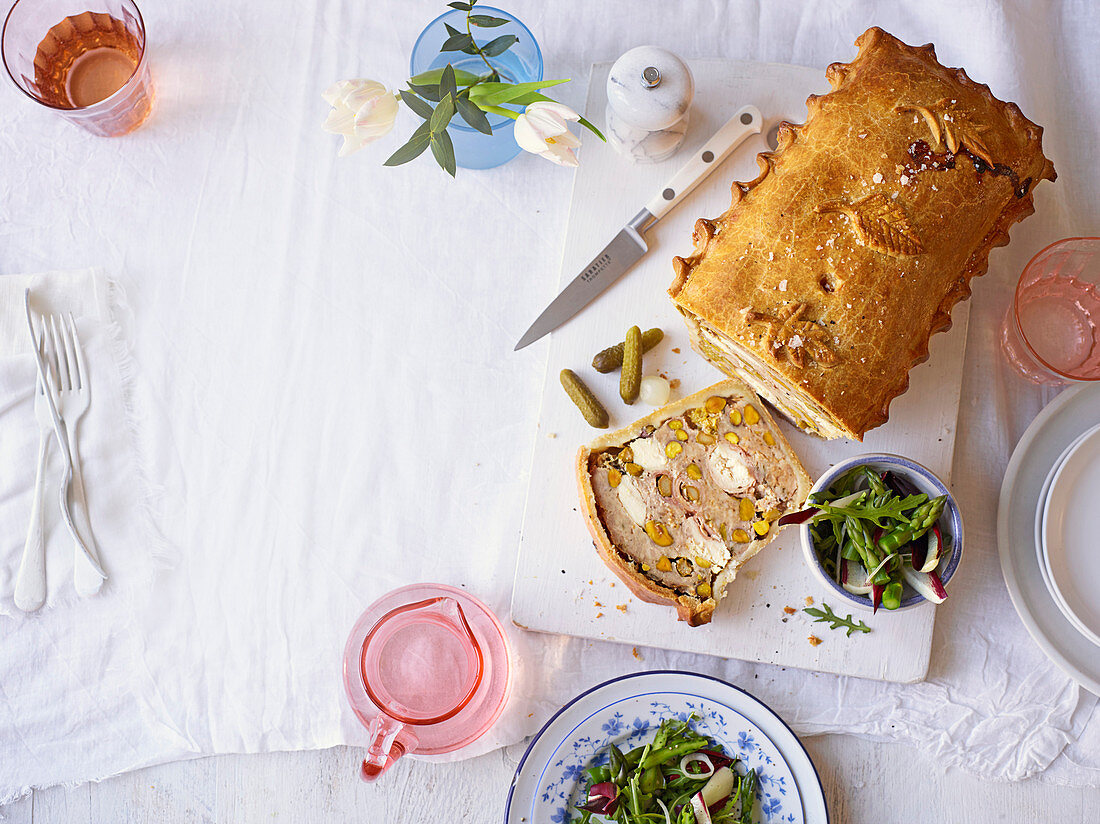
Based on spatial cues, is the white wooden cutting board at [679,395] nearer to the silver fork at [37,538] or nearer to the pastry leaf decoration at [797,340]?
the pastry leaf decoration at [797,340]

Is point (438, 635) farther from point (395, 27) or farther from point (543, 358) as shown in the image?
point (395, 27)

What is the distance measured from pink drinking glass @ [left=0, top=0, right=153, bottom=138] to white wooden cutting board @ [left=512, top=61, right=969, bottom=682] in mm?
1351

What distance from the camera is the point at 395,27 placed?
258 cm

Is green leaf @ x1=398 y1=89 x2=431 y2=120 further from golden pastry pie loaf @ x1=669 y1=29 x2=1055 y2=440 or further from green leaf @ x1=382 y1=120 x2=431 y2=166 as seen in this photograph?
golden pastry pie loaf @ x1=669 y1=29 x2=1055 y2=440

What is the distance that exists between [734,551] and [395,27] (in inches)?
73.6

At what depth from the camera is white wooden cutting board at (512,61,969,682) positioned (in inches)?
93.4

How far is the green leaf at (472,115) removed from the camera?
2.02m

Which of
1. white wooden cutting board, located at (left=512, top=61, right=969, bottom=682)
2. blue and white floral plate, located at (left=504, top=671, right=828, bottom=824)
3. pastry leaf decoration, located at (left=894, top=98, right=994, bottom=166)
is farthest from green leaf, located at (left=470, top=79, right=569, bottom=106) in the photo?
blue and white floral plate, located at (left=504, top=671, right=828, bottom=824)

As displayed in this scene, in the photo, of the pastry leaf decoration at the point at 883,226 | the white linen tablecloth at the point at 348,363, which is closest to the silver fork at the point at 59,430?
the white linen tablecloth at the point at 348,363

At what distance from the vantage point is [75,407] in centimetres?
250

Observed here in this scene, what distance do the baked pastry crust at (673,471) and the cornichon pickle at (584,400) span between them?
0.16ft

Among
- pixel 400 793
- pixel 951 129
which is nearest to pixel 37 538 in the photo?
pixel 400 793

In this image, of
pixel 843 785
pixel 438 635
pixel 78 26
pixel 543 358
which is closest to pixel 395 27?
pixel 78 26

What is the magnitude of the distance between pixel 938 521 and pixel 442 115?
5.27ft
